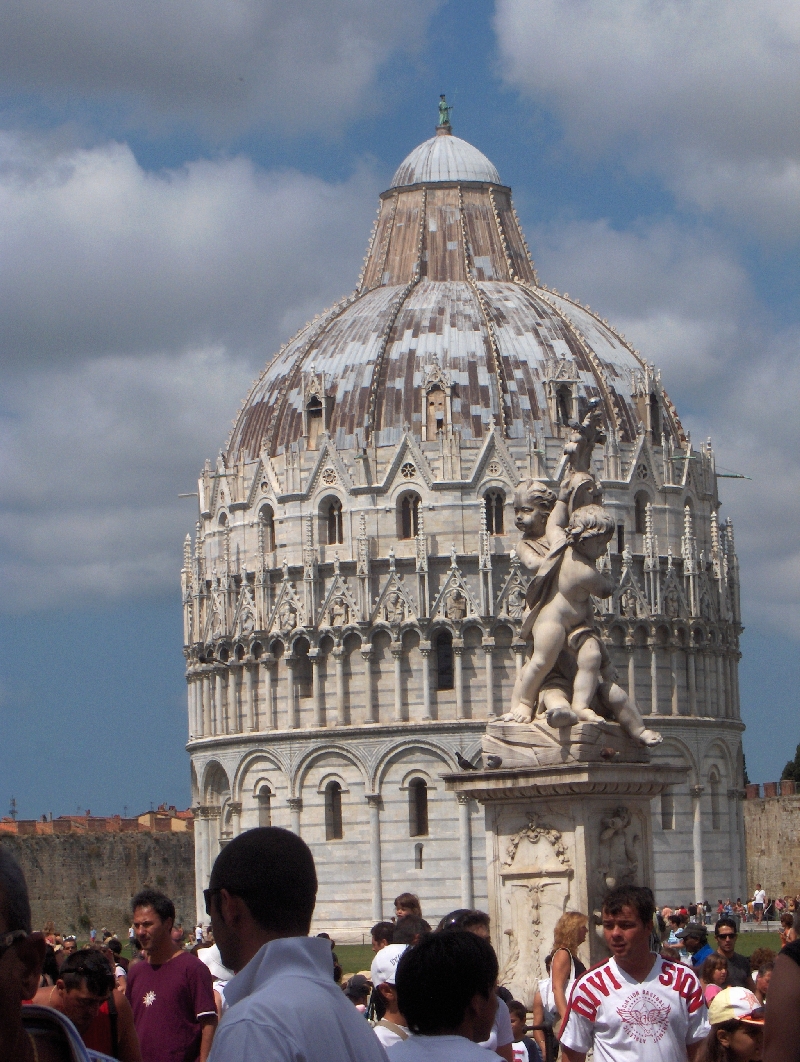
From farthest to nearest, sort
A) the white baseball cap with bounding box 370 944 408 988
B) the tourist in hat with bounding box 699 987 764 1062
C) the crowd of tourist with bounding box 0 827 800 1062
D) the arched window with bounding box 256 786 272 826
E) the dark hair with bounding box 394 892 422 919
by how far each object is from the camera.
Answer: the arched window with bounding box 256 786 272 826
the dark hair with bounding box 394 892 422 919
the white baseball cap with bounding box 370 944 408 988
the tourist in hat with bounding box 699 987 764 1062
the crowd of tourist with bounding box 0 827 800 1062

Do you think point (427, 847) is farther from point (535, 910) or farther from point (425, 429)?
point (535, 910)

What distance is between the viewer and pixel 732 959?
13781 millimetres

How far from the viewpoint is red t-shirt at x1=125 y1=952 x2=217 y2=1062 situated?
10.7 meters

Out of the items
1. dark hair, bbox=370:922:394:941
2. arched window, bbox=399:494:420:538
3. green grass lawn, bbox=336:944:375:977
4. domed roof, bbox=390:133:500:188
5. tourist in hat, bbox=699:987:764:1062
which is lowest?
green grass lawn, bbox=336:944:375:977

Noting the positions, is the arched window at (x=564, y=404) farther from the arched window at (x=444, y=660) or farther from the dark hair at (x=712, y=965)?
the dark hair at (x=712, y=965)

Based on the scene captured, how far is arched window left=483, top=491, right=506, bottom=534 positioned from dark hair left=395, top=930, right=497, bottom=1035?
61.3m

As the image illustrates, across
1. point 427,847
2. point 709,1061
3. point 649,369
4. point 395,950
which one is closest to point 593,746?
point 395,950

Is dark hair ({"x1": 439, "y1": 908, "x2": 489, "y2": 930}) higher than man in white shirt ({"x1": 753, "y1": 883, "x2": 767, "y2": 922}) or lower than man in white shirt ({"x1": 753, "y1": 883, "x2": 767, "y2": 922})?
higher

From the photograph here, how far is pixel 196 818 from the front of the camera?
241ft

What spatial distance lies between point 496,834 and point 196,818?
196ft

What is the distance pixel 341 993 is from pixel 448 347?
65074 mm

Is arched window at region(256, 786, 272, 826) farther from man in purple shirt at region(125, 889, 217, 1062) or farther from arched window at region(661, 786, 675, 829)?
man in purple shirt at region(125, 889, 217, 1062)

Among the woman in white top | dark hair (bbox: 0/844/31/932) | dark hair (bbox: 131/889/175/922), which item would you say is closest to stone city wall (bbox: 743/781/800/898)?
the woman in white top

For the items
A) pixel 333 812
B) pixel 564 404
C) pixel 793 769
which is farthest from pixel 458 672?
pixel 793 769
